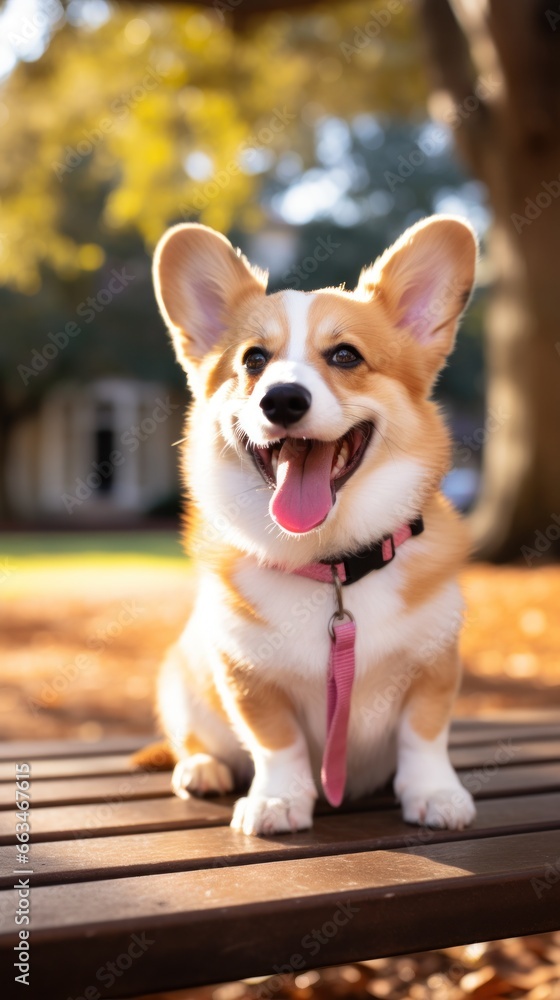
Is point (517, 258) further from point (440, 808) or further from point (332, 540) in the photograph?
point (440, 808)

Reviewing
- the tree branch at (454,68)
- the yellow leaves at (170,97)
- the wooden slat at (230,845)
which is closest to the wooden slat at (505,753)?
the wooden slat at (230,845)

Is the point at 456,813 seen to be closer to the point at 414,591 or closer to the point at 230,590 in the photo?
the point at 414,591

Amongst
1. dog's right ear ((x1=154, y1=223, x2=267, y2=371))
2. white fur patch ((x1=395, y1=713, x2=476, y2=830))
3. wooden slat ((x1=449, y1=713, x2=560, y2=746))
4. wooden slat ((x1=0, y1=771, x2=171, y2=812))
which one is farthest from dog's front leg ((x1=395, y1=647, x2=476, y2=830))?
dog's right ear ((x1=154, y1=223, x2=267, y2=371))

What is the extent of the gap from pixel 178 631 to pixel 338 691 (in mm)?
5024

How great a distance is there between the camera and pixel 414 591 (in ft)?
6.35

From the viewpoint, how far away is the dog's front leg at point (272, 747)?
1.88 metres

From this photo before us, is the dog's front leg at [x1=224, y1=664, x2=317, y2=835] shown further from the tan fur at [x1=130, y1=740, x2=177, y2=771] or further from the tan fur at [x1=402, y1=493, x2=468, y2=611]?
the tan fur at [x1=130, y1=740, x2=177, y2=771]

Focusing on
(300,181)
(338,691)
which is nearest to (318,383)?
(338,691)

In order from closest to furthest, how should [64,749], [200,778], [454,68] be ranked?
[200,778] → [64,749] → [454,68]

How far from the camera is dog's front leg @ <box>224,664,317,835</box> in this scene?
1.88 metres

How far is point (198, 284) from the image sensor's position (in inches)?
90.5

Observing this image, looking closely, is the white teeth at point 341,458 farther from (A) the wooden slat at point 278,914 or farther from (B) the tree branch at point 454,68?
(B) the tree branch at point 454,68

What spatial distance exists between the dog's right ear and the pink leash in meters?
0.74

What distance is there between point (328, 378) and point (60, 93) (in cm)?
889
